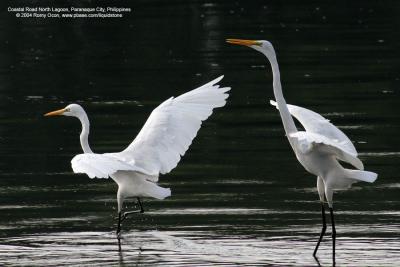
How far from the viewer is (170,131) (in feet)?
48.0

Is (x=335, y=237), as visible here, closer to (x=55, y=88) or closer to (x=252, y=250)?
(x=252, y=250)

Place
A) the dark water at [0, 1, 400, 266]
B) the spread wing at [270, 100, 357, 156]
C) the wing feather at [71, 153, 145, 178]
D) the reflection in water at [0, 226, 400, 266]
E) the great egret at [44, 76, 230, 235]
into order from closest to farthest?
the reflection in water at [0, 226, 400, 266]
the wing feather at [71, 153, 145, 178]
the dark water at [0, 1, 400, 266]
the spread wing at [270, 100, 357, 156]
the great egret at [44, 76, 230, 235]

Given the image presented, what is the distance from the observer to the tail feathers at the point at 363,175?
12586 mm

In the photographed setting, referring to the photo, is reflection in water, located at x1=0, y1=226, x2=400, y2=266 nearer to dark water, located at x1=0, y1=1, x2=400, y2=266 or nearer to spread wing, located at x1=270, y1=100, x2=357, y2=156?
dark water, located at x1=0, y1=1, x2=400, y2=266

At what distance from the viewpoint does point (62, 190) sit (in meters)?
15.6

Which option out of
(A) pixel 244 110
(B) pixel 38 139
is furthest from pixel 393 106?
(B) pixel 38 139

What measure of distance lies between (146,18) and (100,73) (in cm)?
944

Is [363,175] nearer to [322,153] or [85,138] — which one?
[322,153]

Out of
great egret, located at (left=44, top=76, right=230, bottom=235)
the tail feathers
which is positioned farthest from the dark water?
the tail feathers

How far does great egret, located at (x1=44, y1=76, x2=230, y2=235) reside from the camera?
1363cm

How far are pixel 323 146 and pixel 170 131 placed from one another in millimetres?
2265

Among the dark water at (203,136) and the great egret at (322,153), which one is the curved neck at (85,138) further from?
the great egret at (322,153)

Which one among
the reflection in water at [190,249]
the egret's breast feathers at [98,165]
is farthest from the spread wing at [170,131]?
the reflection in water at [190,249]

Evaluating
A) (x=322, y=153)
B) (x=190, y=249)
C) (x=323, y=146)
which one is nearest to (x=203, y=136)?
(x=322, y=153)
